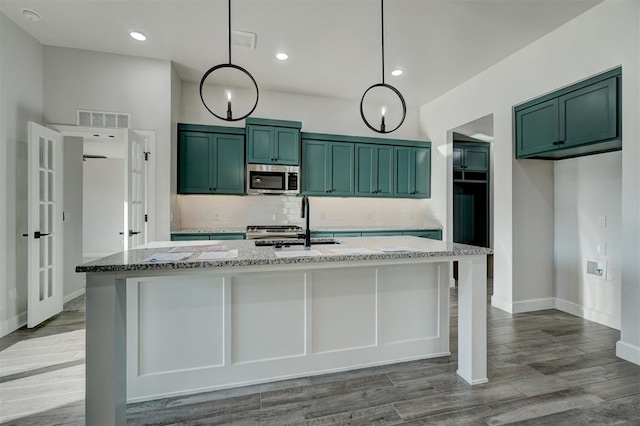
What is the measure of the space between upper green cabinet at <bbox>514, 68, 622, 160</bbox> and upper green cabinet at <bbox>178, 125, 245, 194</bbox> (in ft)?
11.8

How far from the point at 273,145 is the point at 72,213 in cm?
A: 281

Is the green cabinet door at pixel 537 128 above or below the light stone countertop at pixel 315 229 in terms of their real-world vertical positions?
above

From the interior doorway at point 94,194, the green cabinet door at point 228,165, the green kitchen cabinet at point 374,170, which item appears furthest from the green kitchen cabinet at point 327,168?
the interior doorway at point 94,194

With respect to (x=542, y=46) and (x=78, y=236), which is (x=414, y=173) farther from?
(x=78, y=236)

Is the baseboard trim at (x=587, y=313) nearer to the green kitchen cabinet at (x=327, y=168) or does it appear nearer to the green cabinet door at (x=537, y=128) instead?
the green cabinet door at (x=537, y=128)

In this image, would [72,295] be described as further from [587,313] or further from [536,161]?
[587,313]

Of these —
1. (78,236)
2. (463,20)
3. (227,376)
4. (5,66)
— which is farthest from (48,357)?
(463,20)

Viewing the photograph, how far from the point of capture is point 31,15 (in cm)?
289

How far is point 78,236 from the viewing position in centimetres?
410

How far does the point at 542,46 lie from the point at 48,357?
18.3 feet

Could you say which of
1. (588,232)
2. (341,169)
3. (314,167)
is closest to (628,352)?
(588,232)

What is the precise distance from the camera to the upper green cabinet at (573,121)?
103 inches

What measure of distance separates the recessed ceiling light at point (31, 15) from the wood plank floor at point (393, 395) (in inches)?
122

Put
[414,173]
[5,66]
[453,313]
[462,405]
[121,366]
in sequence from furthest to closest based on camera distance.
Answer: [414,173], [453,313], [5,66], [462,405], [121,366]
